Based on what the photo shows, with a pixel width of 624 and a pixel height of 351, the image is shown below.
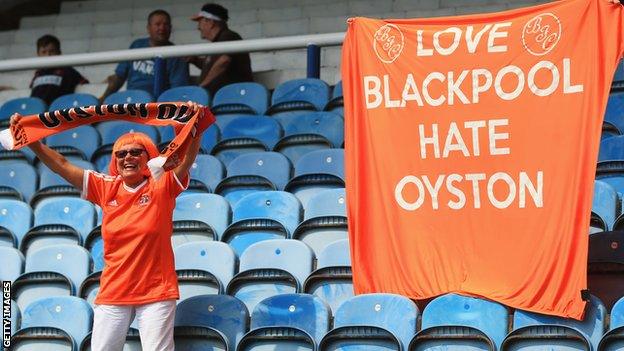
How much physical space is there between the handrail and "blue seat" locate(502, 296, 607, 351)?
11.5 feet

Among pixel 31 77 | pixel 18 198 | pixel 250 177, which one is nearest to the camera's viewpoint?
pixel 250 177

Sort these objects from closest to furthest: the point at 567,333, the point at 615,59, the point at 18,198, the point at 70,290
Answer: the point at 567,333, the point at 615,59, the point at 70,290, the point at 18,198

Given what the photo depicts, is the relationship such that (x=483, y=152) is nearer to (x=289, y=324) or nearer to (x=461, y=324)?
(x=461, y=324)

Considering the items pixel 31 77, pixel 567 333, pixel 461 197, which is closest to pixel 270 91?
pixel 31 77

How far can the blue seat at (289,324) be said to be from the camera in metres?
6.49

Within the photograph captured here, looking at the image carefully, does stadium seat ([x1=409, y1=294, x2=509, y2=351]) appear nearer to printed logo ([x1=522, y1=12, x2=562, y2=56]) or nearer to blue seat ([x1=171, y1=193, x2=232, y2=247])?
printed logo ([x1=522, y1=12, x2=562, y2=56])

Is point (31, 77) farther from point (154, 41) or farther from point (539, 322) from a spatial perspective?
point (539, 322)

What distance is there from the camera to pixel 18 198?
29.1 ft

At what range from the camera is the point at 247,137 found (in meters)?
8.76

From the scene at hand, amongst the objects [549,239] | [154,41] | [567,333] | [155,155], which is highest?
[154,41]

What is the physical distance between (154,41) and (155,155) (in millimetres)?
3783

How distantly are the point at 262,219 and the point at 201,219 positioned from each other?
0.42m

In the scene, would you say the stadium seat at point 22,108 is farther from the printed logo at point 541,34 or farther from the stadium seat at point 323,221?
the printed logo at point 541,34

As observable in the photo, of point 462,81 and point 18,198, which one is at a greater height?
point 462,81
